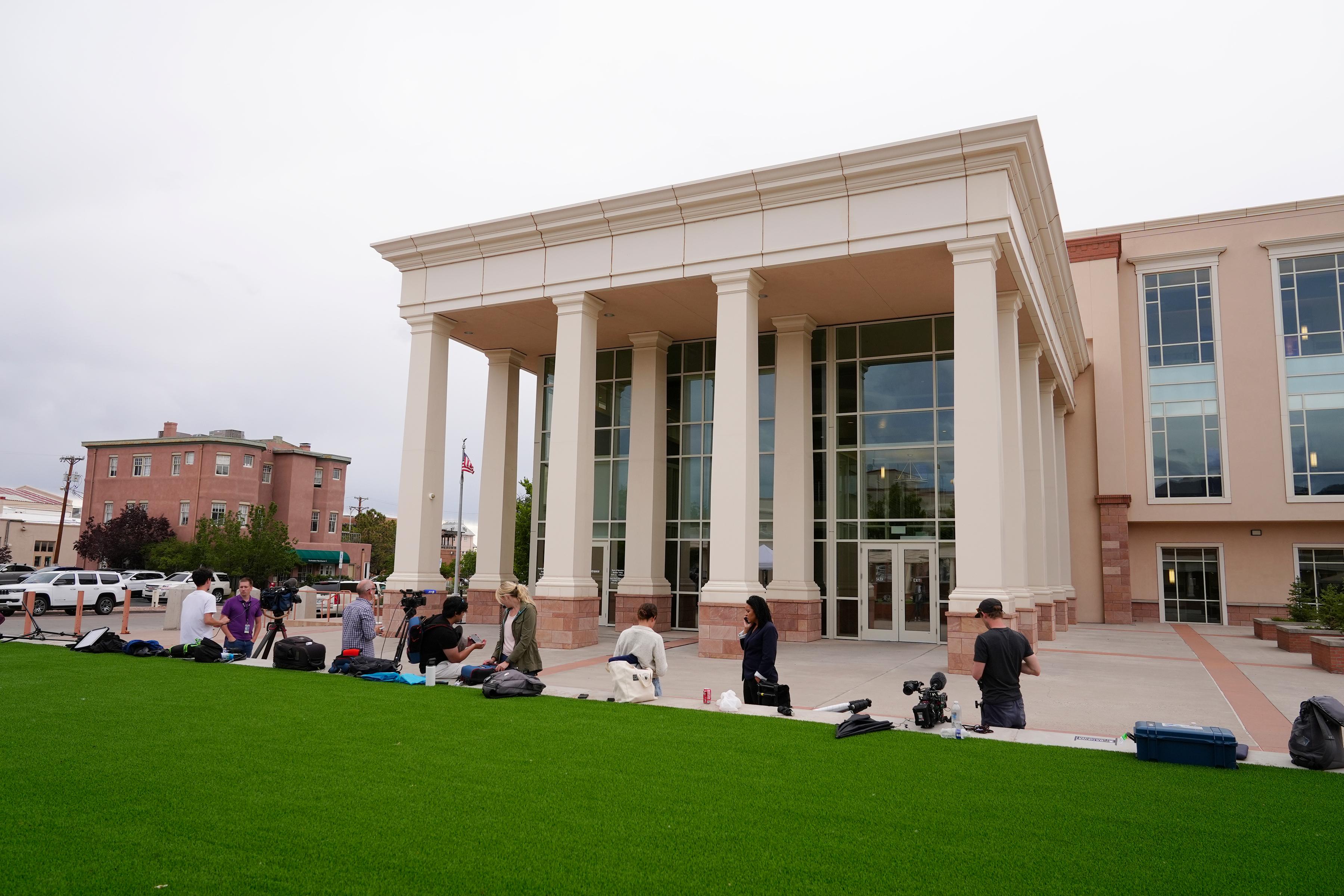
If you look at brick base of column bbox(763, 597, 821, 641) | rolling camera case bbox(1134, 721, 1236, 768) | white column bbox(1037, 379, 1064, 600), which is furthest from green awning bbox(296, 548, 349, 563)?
rolling camera case bbox(1134, 721, 1236, 768)

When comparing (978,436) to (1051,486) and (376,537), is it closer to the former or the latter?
(1051,486)

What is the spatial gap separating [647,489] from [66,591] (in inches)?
919

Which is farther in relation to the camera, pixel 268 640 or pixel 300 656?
pixel 268 640

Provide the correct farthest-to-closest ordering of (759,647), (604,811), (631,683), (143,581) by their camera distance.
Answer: (143,581)
(631,683)
(759,647)
(604,811)

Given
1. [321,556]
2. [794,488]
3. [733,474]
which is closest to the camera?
[733,474]

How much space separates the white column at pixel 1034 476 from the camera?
22047mm

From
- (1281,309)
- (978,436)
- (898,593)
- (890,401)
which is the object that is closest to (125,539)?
(890,401)

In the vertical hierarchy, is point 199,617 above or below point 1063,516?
below

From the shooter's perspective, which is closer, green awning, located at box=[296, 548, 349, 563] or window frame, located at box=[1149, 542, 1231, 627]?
window frame, located at box=[1149, 542, 1231, 627]

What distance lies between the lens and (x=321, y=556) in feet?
211

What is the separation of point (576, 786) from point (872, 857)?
2.37 m

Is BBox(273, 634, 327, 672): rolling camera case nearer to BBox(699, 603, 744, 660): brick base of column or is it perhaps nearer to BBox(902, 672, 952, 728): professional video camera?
BBox(699, 603, 744, 660): brick base of column

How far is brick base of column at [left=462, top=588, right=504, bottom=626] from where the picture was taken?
76.8 ft

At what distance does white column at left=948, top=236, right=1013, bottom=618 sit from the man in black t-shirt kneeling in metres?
5.73
